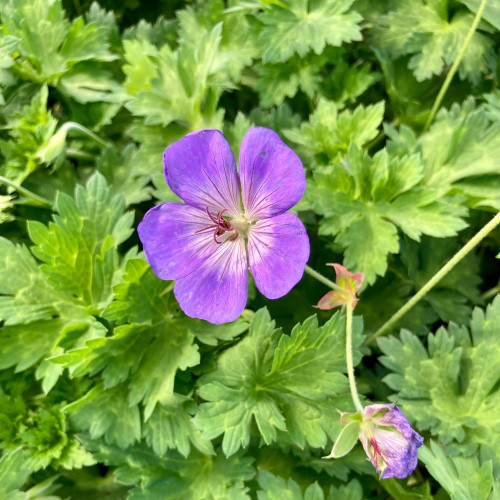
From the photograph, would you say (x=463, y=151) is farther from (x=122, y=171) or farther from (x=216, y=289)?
(x=122, y=171)

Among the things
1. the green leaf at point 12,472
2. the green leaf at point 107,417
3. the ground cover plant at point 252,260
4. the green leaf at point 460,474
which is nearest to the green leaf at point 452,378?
the ground cover plant at point 252,260

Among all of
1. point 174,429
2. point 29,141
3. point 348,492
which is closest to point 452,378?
point 348,492

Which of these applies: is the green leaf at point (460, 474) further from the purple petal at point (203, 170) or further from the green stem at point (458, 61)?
the green stem at point (458, 61)

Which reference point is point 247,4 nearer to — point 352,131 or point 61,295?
point 352,131

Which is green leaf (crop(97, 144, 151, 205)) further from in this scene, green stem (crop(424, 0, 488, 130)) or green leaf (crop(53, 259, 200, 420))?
green stem (crop(424, 0, 488, 130))

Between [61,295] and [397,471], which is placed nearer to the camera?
[397,471]

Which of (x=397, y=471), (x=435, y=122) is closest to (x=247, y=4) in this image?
(x=435, y=122)

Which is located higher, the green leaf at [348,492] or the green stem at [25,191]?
the green stem at [25,191]

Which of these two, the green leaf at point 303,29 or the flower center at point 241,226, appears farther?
the green leaf at point 303,29

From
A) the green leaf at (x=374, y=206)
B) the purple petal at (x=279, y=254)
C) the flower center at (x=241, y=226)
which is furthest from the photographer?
the green leaf at (x=374, y=206)
